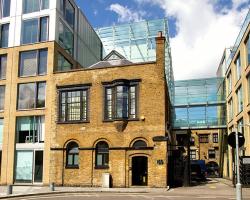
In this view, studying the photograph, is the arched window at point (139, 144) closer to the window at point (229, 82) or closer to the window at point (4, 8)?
the window at point (4, 8)

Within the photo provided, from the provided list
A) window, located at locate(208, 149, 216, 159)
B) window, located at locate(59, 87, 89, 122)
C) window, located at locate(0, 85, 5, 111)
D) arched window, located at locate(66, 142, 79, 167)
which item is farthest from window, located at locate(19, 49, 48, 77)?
window, located at locate(208, 149, 216, 159)

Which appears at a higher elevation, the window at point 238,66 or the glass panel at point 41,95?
the window at point 238,66

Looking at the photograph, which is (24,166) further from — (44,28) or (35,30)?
(44,28)

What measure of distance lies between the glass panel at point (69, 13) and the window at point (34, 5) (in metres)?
2.33

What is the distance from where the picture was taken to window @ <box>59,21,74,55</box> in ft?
113

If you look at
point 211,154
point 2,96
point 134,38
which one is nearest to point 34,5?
point 2,96

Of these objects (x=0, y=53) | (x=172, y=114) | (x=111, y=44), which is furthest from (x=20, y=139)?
(x=111, y=44)

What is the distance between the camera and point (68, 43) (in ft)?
118

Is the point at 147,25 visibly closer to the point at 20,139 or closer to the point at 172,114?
the point at 172,114

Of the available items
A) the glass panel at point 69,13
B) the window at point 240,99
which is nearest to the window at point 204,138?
the window at point 240,99

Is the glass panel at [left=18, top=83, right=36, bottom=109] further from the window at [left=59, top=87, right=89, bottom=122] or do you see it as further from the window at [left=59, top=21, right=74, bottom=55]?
the window at [left=59, top=21, right=74, bottom=55]

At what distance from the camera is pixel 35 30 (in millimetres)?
33969

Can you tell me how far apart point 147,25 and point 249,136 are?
2615 cm

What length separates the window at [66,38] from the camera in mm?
34469
